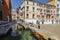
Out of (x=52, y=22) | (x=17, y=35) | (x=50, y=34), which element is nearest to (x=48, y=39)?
(x=50, y=34)

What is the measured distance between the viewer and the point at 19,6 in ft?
8.92

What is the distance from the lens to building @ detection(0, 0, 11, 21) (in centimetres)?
266

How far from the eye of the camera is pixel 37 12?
9.05ft

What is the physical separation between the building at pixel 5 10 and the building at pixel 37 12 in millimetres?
177

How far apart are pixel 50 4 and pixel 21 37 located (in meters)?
0.61

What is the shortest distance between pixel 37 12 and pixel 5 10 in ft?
1.45

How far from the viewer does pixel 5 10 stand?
8.75ft

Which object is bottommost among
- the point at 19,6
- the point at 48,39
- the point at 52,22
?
the point at 48,39

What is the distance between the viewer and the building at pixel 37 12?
268cm

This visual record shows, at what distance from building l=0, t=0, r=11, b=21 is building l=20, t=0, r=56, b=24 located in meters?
0.18

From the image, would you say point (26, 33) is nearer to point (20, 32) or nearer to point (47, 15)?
point (20, 32)

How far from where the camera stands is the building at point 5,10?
266 centimetres

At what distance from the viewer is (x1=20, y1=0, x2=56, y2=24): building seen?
106 inches

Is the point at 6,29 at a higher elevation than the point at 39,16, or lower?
lower
